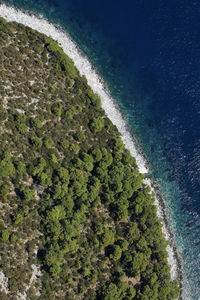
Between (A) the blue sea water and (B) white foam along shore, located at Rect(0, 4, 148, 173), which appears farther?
(A) the blue sea water

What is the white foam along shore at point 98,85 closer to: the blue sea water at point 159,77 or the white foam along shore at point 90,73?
the white foam along shore at point 90,73

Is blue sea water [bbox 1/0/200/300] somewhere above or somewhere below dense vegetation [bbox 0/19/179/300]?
above

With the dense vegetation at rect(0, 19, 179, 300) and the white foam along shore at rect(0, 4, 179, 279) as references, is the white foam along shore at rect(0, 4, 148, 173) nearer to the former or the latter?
the white foam along shore at rect(0, 4, 179, 279)

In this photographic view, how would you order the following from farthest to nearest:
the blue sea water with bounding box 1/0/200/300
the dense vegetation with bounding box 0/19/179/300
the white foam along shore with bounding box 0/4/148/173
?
the blue sea water with bounding box 1/0/200/300, the white foam along shore with bounding box 0/4/148/173, the dense vegetation with bounding box 0/19/179/300

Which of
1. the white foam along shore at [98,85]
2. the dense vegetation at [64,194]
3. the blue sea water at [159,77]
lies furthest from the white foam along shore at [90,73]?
the dense vegetation at [64,194]

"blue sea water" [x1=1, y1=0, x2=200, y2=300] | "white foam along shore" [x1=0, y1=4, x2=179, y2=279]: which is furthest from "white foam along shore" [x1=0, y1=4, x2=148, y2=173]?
"blue sea water" [x1=1, y1=0, x2=200, y2=300]

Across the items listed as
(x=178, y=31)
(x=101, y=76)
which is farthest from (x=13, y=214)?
(x=178, y=31)

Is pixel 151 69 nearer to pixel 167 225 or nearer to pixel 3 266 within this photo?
pixel 167 225
